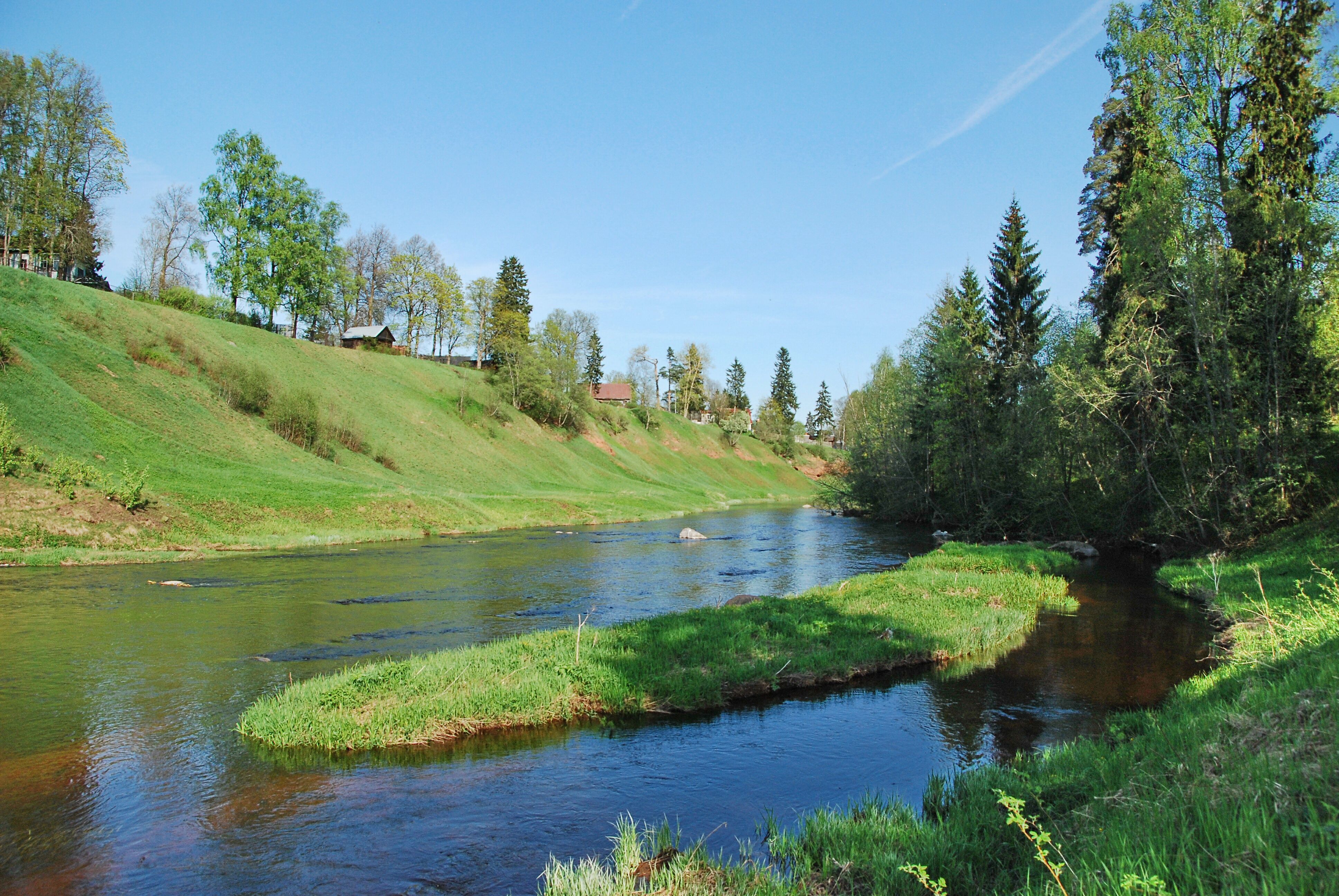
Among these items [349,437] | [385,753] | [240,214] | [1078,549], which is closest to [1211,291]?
[1078,549]

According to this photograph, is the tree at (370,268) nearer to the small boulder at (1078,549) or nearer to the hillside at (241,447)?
the hillside at (241,447)

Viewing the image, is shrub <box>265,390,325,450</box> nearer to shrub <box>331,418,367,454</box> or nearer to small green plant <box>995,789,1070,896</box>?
shrub <box>331,418,367,454</box>

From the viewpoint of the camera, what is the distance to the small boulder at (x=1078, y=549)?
105 ft

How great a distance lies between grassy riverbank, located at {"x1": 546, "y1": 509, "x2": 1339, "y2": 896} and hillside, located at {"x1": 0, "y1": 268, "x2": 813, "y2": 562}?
92.5 feet

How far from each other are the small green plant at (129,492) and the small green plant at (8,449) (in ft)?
9.45

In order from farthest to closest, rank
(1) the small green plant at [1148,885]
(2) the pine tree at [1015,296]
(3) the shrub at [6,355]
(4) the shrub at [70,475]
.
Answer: (2) the pine tree at [1015,296], (3) the shrub at [6,355], (4) the shrub at [70,475], (1) the small green plant at [1148,885]

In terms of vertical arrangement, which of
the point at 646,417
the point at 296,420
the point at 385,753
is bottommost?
the point at 385,753

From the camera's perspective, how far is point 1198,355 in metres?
23.4

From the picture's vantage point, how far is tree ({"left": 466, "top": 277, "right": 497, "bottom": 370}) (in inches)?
3632

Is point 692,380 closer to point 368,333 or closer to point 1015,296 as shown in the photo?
point 368,333

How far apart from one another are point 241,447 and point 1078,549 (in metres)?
46.5

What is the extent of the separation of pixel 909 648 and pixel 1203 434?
53.9ft

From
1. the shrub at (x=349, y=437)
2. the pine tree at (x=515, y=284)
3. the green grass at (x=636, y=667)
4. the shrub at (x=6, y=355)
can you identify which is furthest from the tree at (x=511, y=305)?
the green grass at (x=636, y=667)

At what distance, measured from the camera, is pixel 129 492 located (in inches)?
1116
